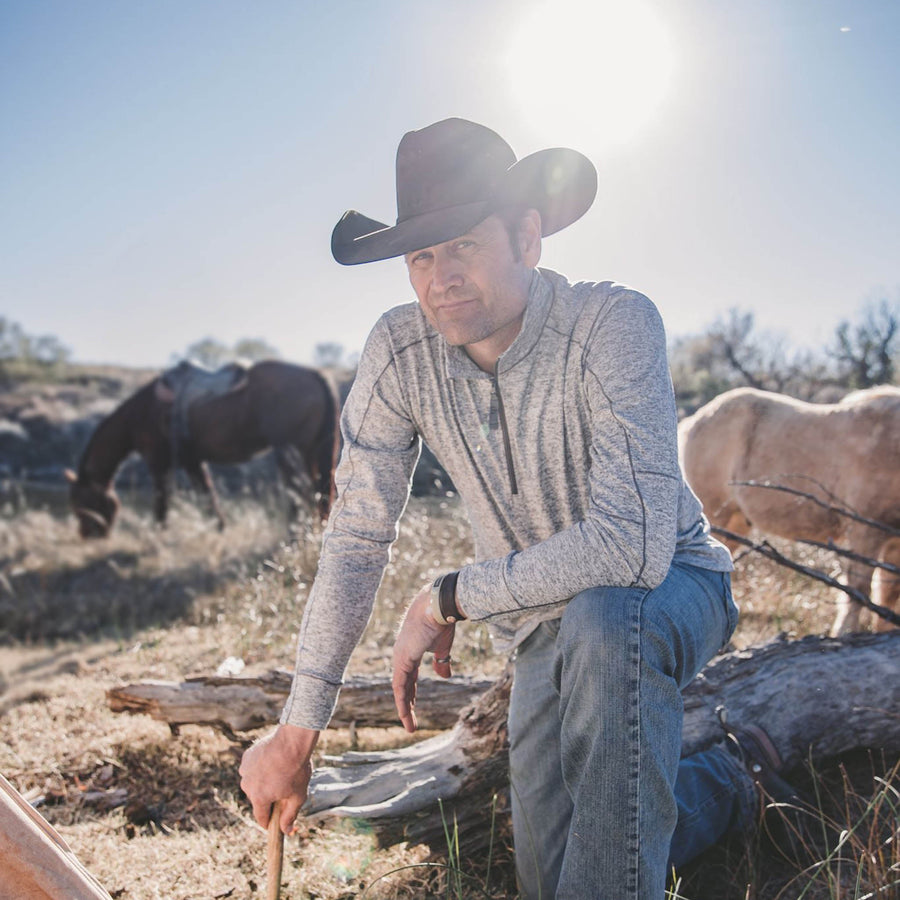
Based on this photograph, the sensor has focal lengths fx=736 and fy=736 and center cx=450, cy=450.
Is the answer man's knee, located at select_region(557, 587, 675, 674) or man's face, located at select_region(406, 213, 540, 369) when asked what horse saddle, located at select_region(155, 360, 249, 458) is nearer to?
man's face, located at select_region(406, 213, 540, 369)

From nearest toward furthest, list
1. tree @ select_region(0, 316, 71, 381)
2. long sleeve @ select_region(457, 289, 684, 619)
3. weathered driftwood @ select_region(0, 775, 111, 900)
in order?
weathered driftwood @ select_region(0, 775, 111, 900), long sleeve @ select_region(457, 289, 684, 619), tree @ select_region(0, 316, 71, 381)

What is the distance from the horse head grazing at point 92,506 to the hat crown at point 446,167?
7998 millimetres

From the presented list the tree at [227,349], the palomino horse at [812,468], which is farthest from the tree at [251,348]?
the palomino horse at [812,468]

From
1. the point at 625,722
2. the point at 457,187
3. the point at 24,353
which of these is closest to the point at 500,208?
the point at 457,187

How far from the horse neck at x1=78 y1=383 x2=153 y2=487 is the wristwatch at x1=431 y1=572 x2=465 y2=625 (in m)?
9.28

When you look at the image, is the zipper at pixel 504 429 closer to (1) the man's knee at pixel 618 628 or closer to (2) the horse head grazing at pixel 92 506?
(1) the man's knee at pixel 618 628

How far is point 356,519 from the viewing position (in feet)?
6.72

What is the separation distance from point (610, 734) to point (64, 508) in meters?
12.1

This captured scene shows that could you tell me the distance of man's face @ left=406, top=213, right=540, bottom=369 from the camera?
1.95 metres

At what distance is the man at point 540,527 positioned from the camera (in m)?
1.53

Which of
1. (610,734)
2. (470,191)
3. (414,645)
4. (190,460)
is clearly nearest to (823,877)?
(610,734)

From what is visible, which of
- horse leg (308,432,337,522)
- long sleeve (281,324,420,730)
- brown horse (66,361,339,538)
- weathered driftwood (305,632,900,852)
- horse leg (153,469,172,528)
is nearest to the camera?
long sleeve (281,324,420,730)

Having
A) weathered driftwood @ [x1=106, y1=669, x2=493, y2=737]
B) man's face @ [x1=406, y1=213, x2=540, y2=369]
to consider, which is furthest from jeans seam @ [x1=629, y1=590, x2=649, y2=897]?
weathered driftwood @ [x1=106, y1=669, x2=493, y2=737]

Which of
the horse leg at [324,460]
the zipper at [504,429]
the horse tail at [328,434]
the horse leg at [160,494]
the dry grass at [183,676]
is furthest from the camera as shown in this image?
the horse leg at [160,494]
